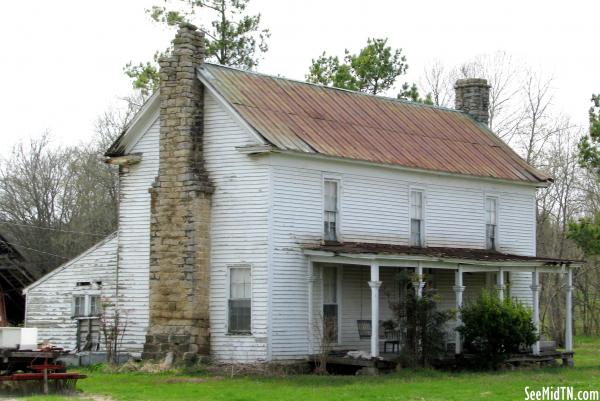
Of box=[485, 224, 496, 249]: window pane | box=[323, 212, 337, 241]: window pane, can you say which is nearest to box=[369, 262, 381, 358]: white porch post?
box=[323, 212, 337, 241]: window pane

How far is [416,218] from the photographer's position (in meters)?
32.5

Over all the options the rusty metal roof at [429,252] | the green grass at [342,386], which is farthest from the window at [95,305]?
the rusty metal roof at [429,252]

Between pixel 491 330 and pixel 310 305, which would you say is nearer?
pixel 310 305

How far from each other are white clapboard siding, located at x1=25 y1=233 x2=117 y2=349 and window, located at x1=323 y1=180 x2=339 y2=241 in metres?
6.22

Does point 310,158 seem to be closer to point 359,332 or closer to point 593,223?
point 359,332

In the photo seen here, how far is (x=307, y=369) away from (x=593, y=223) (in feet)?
39.0

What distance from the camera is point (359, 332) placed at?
100 feet

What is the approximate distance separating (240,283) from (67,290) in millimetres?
6714

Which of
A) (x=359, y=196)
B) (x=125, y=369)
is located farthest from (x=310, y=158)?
(x=125, y=369)

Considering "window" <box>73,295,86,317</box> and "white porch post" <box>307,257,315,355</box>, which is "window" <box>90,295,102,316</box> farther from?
"white porch post" <box>307,257,315,355</box>

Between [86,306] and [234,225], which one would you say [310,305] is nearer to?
[234,225]

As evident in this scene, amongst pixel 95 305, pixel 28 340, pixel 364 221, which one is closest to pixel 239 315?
pixel 364 221

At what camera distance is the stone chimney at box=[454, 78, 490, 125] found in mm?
39688

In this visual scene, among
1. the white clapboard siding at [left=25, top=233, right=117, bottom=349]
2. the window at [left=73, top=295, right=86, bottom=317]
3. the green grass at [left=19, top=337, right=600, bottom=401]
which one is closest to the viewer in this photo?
the green grass at [left=19, top=337, right=600, bottom=401]
